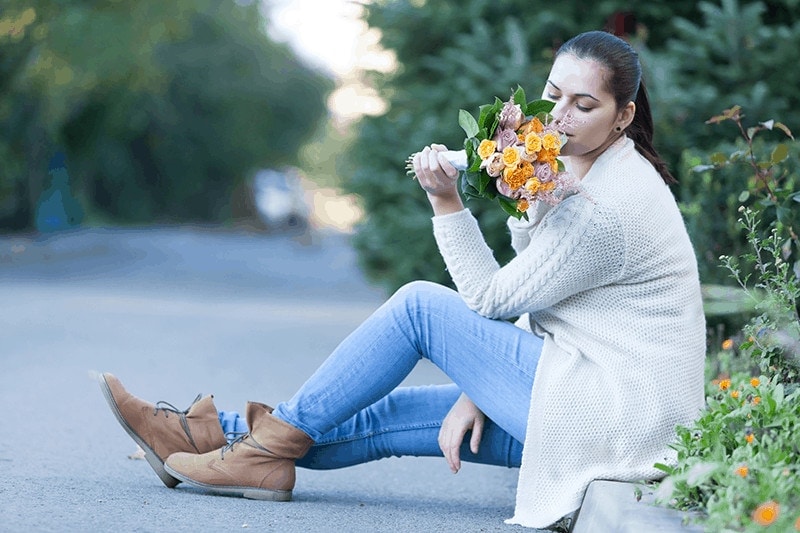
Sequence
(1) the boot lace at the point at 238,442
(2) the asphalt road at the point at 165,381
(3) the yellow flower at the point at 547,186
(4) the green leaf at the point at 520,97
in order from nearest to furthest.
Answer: (3) the yellow flower at the point at 547,186 < (4) the green leaf at the point at 520,97 < (2) the asphalt road at the point at 165,381 < (1) the boot lace at the point at 238,442

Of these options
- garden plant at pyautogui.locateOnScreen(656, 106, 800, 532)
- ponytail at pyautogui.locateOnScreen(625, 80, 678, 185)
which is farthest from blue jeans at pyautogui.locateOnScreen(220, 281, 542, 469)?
ponytail at pyautogui.locateOnScreen(625, 80, 678, 185)

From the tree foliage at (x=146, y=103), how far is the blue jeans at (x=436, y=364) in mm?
14455

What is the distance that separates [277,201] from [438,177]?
4398 cm

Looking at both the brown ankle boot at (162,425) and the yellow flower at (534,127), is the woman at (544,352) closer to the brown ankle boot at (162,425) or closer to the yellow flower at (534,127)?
the brown ankle boot at (162,425)

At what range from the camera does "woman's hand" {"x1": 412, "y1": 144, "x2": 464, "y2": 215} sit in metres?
3.64

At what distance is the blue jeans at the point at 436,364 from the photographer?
145 inches

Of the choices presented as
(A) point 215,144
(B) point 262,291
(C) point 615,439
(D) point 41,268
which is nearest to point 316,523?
(C) point 615,439

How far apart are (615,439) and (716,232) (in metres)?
3.75

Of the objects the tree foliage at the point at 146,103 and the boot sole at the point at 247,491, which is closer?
the boot sole at the point at 247,491

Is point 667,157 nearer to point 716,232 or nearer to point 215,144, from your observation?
point 716,232

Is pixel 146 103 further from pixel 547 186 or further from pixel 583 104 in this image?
pixel 547 186

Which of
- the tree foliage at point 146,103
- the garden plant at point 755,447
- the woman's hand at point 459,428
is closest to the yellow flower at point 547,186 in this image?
the garden plant at point 755,447

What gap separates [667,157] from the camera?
9.80 metres

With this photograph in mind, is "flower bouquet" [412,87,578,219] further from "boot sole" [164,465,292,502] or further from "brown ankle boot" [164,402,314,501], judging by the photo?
"boot sole" [164,465,292,502]
